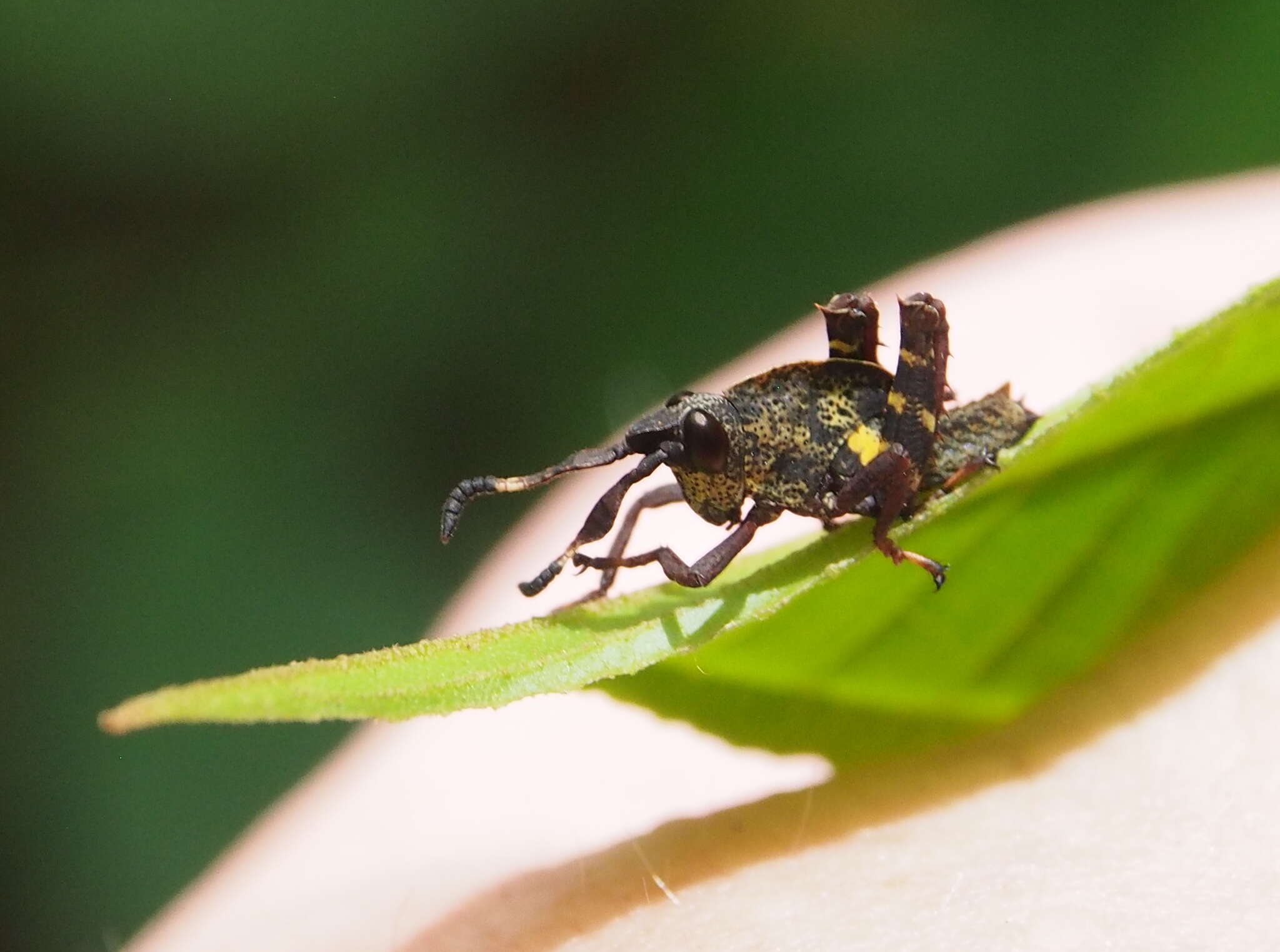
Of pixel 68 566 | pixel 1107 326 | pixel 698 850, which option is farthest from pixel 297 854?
pixel 68 566

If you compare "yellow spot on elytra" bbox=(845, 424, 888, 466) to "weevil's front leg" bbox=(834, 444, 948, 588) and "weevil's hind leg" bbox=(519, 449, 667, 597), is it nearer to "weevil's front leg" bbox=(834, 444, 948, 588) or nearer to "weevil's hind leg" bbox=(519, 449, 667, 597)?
"weevil's front leg" bbox=(834, 444, 948, 588)

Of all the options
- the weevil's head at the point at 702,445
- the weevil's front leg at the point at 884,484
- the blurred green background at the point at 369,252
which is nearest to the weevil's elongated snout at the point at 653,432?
the weevil's head at the point at 702,445

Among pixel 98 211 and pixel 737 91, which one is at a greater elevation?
pixel 98 211

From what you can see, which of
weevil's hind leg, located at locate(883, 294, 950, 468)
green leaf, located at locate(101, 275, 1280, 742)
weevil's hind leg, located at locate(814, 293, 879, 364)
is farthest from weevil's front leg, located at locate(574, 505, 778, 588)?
weevil's hind leg, located at locate(814, 293, 879, 364)

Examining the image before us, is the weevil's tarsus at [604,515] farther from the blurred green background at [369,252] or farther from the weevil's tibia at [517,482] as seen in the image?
the blurred green background at [369,252]

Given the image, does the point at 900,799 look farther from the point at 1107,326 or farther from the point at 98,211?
the point at 98,211

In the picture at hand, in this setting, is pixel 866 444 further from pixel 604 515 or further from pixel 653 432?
pixel 604 515

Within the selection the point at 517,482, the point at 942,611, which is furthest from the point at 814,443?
the point at 517,482
